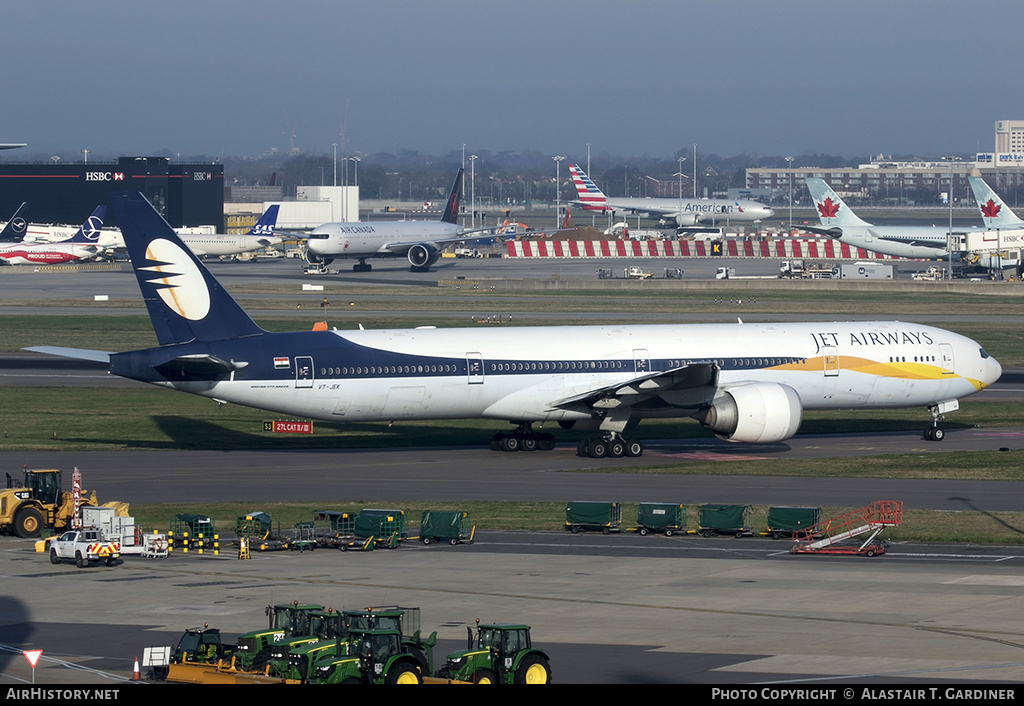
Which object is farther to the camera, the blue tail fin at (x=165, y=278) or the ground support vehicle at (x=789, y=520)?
the blue tail fin at (x=165, y=278)

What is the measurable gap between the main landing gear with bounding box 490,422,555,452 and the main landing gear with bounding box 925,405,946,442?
1589 centimetres

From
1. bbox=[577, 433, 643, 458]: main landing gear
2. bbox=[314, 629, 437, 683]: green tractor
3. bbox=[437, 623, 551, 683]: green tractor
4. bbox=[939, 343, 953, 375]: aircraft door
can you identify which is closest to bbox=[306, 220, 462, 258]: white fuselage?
bbox=[577, 433, 643, 458]: main landing gear

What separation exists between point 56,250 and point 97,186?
119 feet

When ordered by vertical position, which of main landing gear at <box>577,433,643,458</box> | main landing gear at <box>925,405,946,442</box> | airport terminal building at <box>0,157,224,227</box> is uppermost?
airport terminal building at <box>0,157,224,227</box>

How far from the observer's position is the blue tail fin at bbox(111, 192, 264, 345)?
4753 centimetres

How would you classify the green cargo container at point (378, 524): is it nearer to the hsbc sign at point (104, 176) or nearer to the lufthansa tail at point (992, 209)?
the lufthansa tail at point (992, 209)

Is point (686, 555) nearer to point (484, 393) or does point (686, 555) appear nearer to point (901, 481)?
point (901, 481)

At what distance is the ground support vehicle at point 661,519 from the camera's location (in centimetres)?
3856

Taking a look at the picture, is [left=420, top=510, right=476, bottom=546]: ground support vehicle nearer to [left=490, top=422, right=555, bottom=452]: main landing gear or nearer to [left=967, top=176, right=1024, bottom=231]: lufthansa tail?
[left=490, top=422, right=555, bottom=452]: main landing gear

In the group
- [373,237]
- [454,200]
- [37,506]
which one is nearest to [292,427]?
[37,506]

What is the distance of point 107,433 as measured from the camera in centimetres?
5650

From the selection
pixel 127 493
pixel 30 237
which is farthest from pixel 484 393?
pixel 30 237

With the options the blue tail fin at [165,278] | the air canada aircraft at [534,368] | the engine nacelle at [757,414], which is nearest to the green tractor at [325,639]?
the air canada aircraft at [534,368]

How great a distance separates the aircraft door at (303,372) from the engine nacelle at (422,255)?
96963mm
